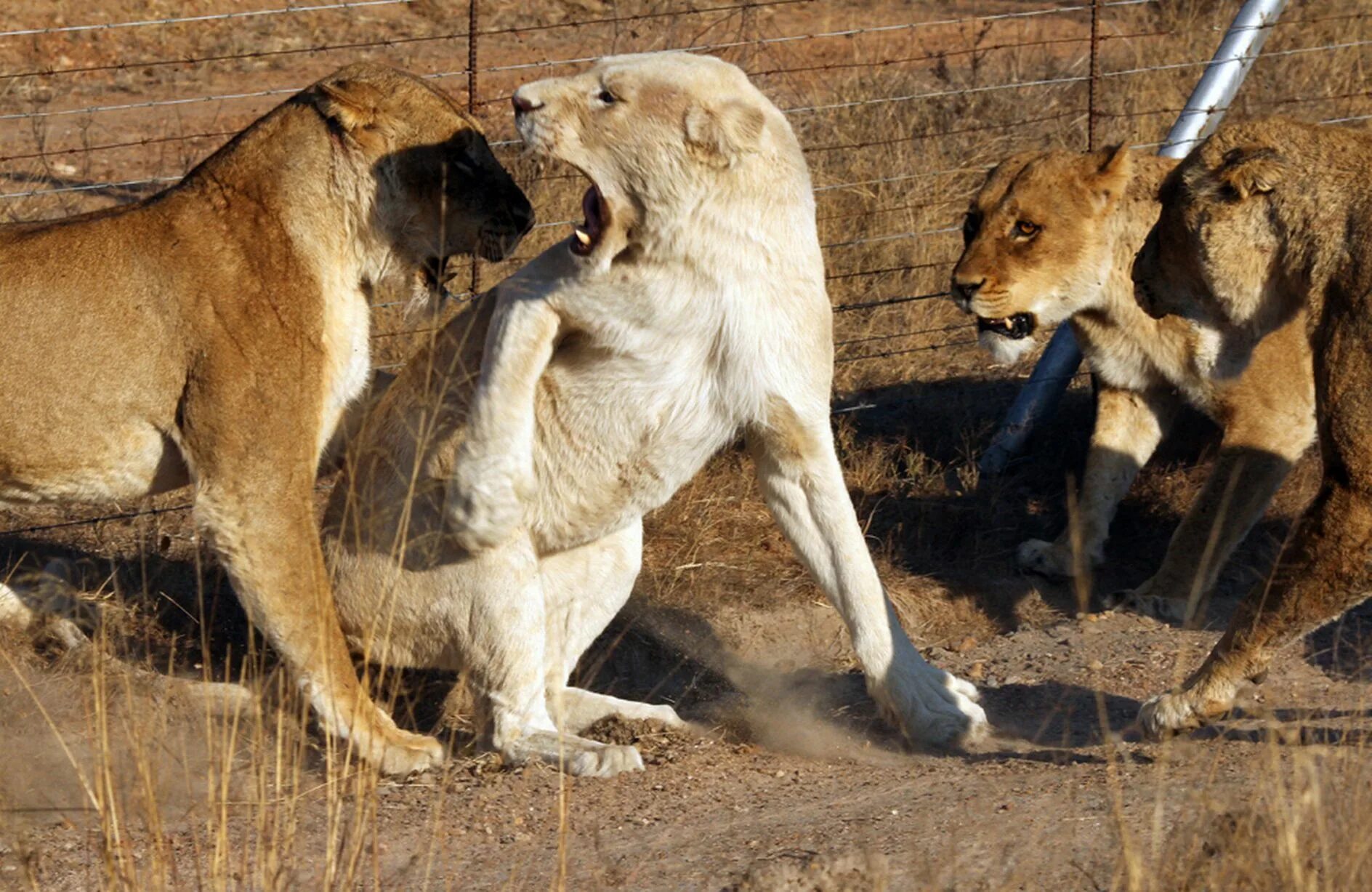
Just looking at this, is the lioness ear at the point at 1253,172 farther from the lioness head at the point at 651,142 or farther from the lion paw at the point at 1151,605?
the lion paw at the point at 1151,605

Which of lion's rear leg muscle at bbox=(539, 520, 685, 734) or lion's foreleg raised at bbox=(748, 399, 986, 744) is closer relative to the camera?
lion's foreleg raised at bbox=(748, 399, 986, 744)

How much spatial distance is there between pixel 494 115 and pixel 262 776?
860 centimetres

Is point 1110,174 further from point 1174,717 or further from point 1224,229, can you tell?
point 1174,717

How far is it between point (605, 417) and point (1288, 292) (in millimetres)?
2151

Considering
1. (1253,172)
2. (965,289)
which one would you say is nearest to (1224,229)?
(1253,172)

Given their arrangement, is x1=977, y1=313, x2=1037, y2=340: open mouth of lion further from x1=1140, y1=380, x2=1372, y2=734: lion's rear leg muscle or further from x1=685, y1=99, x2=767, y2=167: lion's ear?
x1=685, y1=99, x2=767, y2=167: lion's ear

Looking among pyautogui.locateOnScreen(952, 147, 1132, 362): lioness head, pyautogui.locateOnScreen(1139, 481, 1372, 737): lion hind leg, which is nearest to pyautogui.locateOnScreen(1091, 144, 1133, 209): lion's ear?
pyautogui.locateOnScreen(952, 147, 1132, 362): lioness head

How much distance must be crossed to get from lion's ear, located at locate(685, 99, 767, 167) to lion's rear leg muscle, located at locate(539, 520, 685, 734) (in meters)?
1.35

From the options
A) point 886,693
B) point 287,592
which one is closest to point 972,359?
point 886,693

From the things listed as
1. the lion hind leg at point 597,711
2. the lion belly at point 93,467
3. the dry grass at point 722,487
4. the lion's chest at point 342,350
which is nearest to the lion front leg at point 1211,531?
the dry grass at point 722,487

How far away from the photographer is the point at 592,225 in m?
4.77

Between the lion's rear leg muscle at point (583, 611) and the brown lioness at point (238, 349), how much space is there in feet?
A: 1.67

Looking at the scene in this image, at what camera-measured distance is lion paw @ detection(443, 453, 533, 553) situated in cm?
475

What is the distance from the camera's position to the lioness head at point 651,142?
464cm
